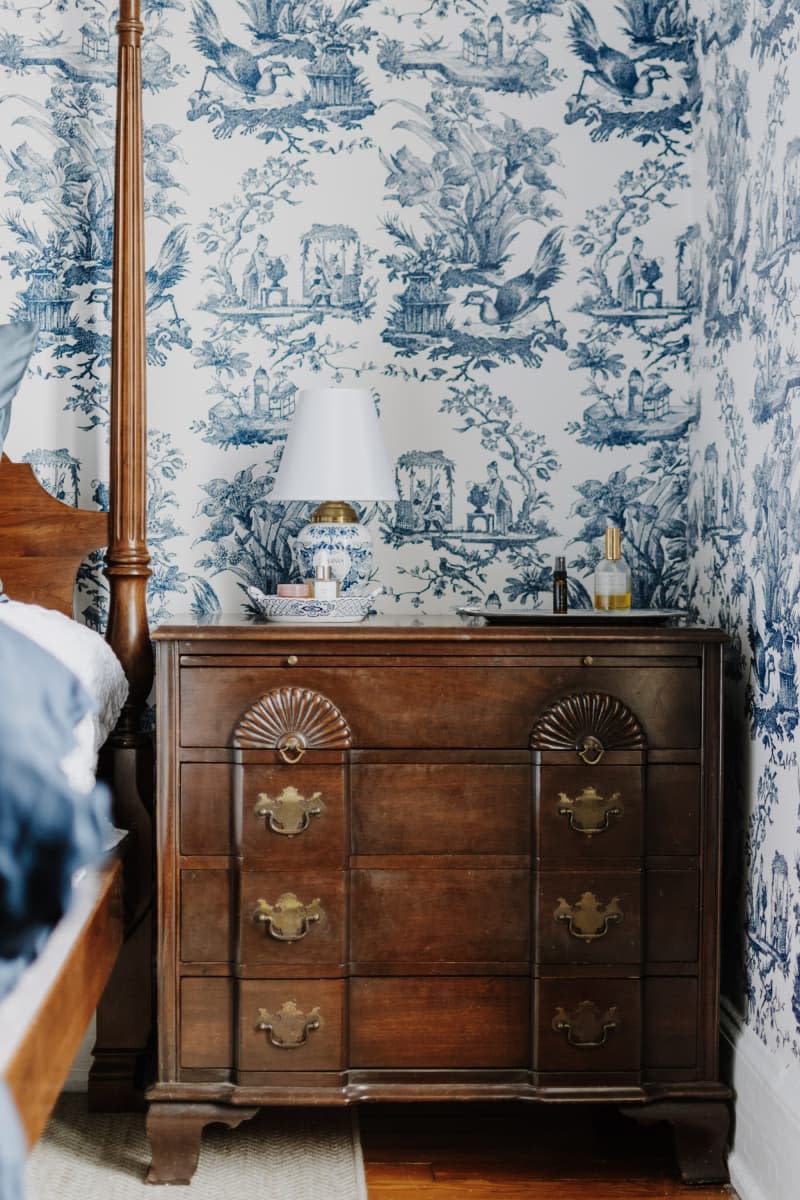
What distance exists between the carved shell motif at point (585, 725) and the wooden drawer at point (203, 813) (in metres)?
0.52

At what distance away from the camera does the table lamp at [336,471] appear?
2.04 m

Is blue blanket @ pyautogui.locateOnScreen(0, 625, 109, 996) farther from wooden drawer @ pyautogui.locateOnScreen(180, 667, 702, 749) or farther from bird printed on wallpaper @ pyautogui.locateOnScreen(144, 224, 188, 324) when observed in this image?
bird printed on wallpaper @ pyautogui.locateOnScreen(144, 224, 188, 324)

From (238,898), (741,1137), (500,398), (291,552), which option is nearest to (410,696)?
(238,898)

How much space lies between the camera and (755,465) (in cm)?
195

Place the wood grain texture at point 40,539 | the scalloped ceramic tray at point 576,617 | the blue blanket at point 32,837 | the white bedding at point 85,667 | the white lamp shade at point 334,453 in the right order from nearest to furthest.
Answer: the blue blanket at point 32,837 < the white bedding at point 85,667 < the scalloped ceramic tray at point 576,617 < the white lamp shade at point 334,453 < the wood grain texture at point 40,539

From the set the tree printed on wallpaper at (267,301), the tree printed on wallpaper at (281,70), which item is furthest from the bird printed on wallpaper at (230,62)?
the tree printed on wallpaper at (267,301)

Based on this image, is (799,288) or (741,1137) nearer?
(799,288)

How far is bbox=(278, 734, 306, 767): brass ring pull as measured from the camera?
1.83 meters

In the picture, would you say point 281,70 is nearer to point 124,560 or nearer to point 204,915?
point 124,560

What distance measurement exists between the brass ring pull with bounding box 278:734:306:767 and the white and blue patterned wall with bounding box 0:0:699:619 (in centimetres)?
55

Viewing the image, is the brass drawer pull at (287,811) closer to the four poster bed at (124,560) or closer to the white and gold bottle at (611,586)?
the four poster bed at (124,560)

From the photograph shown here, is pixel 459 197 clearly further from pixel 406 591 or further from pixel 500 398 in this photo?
pixel 406 591

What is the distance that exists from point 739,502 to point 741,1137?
107cm

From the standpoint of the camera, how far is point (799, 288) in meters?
1.75
